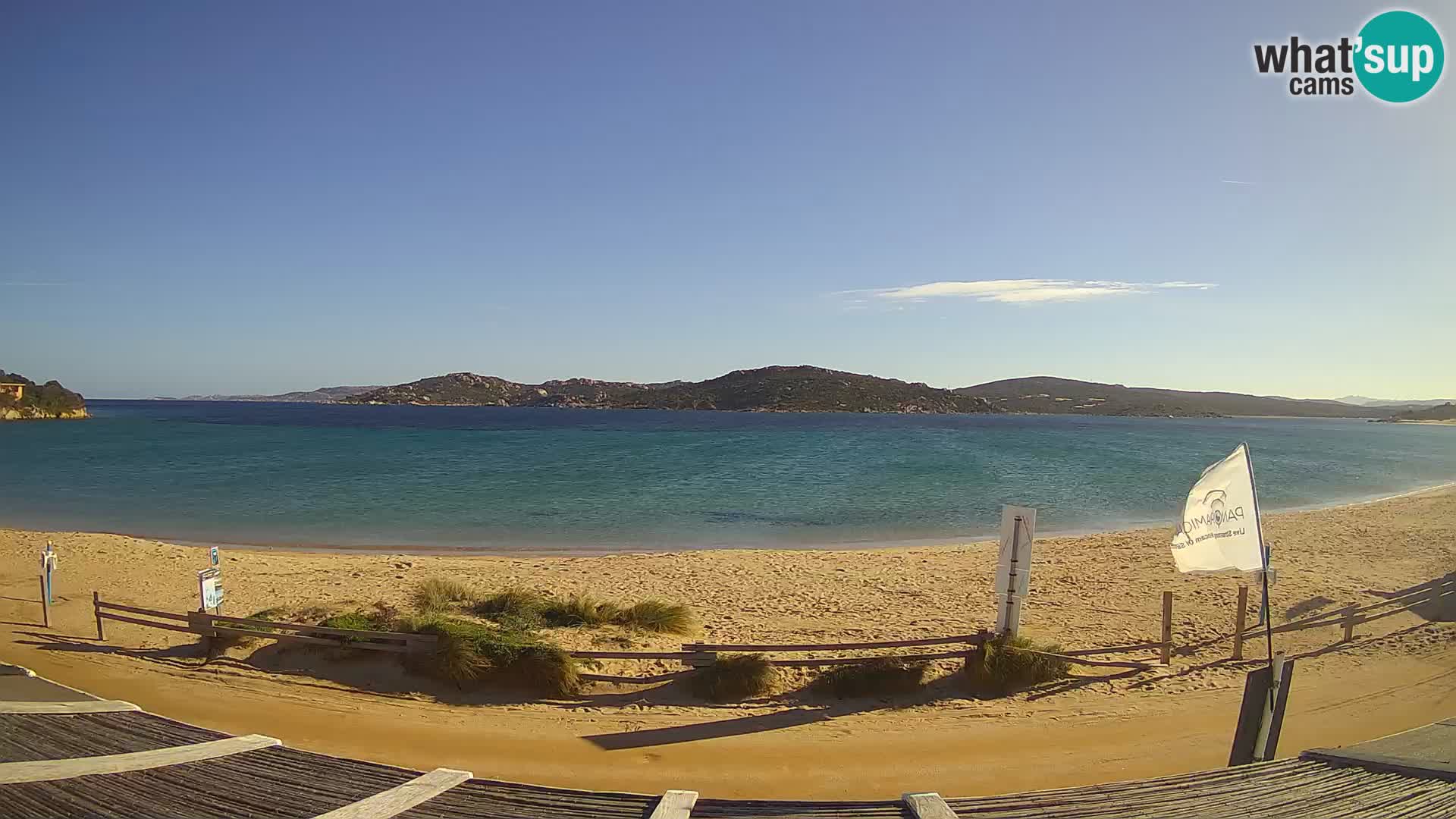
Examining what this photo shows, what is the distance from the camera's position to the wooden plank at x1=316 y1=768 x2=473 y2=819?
3744mm

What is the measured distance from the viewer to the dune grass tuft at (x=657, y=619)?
11.1m

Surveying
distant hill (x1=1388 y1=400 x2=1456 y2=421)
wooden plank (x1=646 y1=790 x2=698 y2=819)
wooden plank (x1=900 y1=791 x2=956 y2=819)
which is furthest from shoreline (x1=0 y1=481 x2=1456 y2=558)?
distant hill (x1=1388 y1=400 x2=1456 y2=421)

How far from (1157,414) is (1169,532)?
20298 centimetres

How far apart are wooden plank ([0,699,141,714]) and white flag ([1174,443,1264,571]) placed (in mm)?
8180

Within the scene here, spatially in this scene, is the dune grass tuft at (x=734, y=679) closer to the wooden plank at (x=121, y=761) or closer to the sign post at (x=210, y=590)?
the wooden plank at (x=121, y=761)

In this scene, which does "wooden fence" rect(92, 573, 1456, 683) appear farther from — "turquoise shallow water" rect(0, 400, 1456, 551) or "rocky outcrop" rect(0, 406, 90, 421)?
"rocky outcrop" rect(0, 406, 90, 421)

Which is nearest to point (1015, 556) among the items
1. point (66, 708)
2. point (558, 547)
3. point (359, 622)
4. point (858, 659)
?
point (858, 659)

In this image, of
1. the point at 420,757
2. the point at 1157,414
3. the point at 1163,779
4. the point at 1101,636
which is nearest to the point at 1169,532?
the point at 1101,636

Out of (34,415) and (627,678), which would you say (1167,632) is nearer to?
(627,678)

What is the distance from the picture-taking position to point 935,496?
31469 millimetres

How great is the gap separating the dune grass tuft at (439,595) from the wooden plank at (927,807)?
9.50 meters

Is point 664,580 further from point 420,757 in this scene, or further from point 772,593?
point 420,757

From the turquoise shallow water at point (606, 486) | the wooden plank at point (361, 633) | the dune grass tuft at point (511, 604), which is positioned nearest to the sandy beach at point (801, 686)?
the wooden plank at point (361, 633)

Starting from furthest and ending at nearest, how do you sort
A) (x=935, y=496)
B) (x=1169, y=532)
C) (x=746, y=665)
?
(x=935, y=496), (x=1169, y=532), (x=746, y=665)
